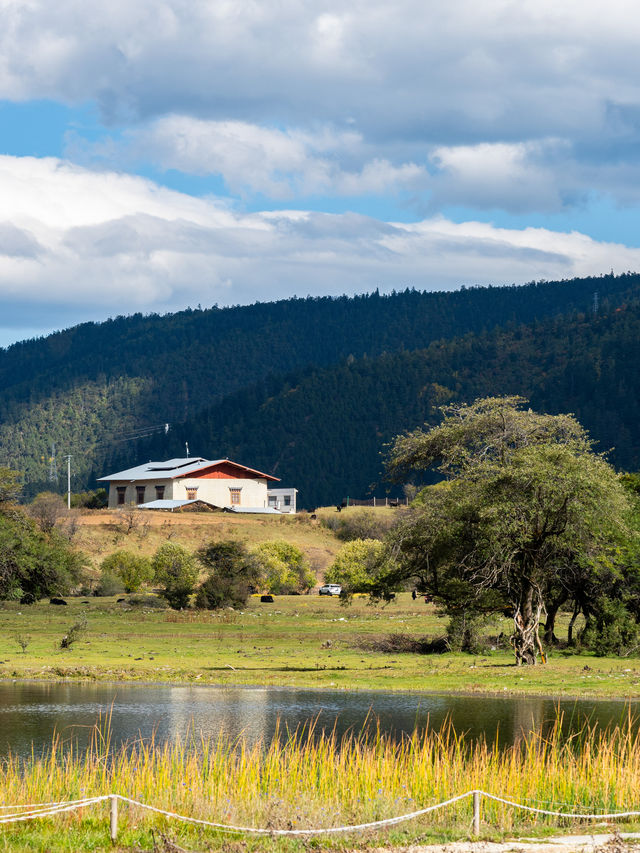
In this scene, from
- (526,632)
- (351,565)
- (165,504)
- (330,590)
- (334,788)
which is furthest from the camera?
(165,504)

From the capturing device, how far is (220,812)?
55.0 ft

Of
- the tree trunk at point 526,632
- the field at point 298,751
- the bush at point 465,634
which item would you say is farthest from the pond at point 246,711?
the bush at point 465,634

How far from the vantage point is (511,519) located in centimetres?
4122

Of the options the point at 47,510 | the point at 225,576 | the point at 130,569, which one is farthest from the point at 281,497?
the point at 225,576

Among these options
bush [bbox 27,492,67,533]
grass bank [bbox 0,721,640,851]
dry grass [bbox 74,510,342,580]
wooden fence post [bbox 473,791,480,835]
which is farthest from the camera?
dry grass [bbox 74,510,342,580]

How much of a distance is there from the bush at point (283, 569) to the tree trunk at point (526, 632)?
2098 inches

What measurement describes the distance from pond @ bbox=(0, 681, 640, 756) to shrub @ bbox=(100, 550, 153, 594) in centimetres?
5760

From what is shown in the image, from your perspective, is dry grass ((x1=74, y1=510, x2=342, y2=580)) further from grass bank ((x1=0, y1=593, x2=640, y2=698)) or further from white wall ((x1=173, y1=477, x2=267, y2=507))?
grass bank ((x1=0, y1=593, x2=640, y2=698))

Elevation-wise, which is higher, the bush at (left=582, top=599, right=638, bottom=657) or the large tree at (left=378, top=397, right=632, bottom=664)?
the large tree at (left=378, top=397, right=632, bottom=664)

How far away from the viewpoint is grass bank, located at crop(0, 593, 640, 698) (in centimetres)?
3906

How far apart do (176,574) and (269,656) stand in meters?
41.1

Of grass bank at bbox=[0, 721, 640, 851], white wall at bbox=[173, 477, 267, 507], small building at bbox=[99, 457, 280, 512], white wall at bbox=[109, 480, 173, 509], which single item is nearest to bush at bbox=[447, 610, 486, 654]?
grass bank at bbox=[0, 721, 640, 851]

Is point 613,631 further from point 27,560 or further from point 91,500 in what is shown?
point 91,500

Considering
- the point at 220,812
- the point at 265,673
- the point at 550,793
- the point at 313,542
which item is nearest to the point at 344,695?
the point at 265,673
